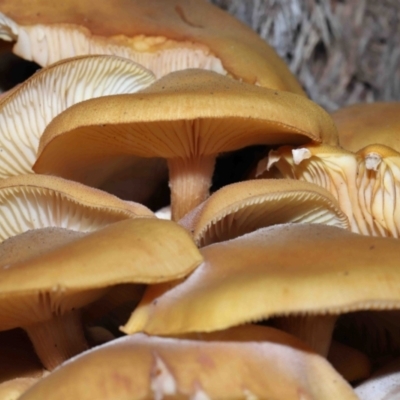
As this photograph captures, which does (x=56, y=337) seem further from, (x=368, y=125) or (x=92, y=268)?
(x=368, y=125)

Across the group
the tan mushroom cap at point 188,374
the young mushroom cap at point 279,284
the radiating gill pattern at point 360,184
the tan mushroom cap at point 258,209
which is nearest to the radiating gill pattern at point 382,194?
the radiating gill pattern at point 360,184

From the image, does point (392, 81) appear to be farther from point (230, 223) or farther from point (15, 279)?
point (15, 279)

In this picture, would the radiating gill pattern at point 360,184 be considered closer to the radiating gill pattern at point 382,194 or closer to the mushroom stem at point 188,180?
the radiating gill pattern at point 382,194

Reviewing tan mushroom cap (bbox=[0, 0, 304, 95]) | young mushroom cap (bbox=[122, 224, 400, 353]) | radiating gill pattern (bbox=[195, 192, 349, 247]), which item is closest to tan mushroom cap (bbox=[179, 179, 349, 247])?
radiating gill pattern (bbox=[195, 192, 349, 247])

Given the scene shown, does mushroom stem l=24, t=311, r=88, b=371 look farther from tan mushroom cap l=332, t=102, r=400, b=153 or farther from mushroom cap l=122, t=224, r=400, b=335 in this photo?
tan mushroom cap l=332, t=102, r=400, b=153

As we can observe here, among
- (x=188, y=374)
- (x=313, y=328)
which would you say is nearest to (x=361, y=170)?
(x=313, y=328)
